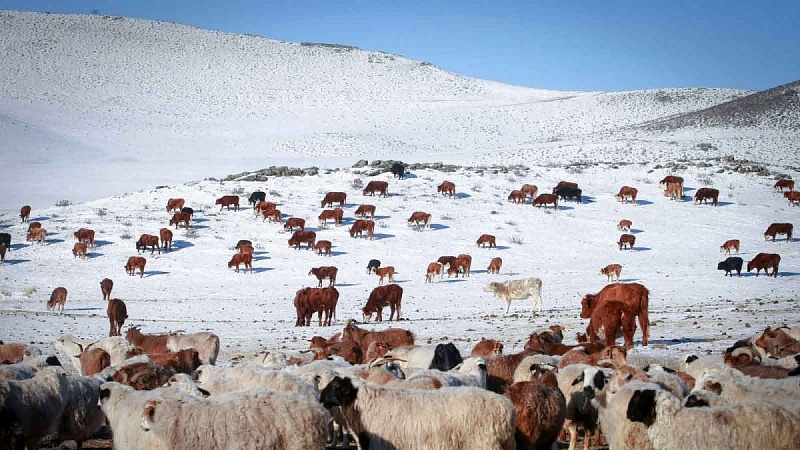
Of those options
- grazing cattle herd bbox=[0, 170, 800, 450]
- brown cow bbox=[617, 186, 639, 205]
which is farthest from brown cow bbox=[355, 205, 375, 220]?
grazing cattle herd bbox=[0, 170, 800, 450]

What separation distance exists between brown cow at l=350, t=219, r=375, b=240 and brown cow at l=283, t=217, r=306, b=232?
2.58 metres

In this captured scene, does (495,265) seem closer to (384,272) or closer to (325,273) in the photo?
(384,272)

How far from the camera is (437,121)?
3777 inches

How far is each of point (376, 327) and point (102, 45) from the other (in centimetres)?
10636

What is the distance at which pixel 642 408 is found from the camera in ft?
25.3

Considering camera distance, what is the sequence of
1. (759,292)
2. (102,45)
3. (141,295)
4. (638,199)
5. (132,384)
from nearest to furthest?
(132,384)
(759,292)
(141,295)
(638,199)
(102,45)

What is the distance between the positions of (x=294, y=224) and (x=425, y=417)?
3028 cm

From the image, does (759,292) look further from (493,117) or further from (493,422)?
(493,117)

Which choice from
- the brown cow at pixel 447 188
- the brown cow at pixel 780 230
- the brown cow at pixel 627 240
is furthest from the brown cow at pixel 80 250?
the brown cow at pixel 780 230

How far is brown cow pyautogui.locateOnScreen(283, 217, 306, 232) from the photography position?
122 ft

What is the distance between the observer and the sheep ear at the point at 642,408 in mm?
7707

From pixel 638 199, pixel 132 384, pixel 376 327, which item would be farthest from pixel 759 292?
pixel 132 384

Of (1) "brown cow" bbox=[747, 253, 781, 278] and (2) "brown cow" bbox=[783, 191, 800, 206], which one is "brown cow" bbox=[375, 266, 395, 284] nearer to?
(1) "brown cow" bbox=[747, 253, 781, 278]

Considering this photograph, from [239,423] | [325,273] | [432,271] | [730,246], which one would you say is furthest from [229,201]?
[239,423]
